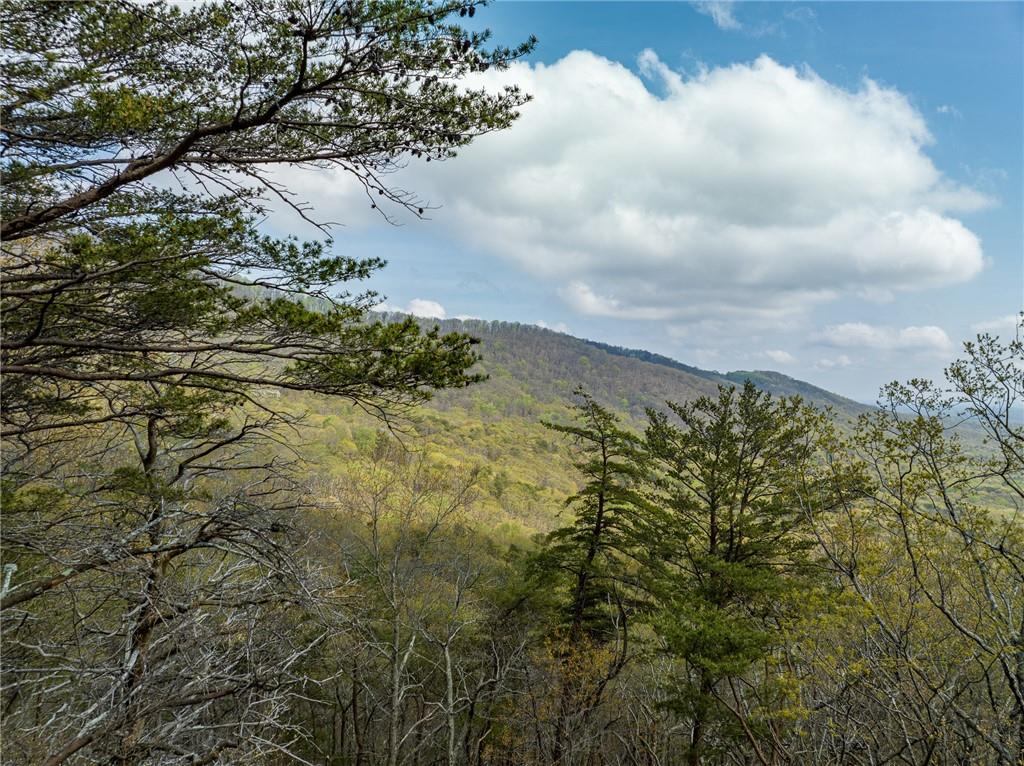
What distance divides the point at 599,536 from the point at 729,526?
3.14 m

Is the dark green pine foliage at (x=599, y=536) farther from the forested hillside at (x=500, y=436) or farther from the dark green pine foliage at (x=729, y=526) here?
the forested hillside at (x=500, y=436)

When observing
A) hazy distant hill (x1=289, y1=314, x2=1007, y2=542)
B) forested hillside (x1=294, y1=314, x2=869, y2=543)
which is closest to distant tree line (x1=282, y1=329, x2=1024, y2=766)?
forested hillside (x1=294, y1=314, x2=869, y2=543)

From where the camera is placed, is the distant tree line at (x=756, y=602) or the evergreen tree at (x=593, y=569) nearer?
the distant tree line at (x=756, y=602)

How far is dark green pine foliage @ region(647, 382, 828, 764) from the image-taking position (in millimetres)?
8672

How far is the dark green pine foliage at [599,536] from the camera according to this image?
38.4 ft

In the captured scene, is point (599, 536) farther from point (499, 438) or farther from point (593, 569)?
point (499, 438)

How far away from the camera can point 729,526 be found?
1198cm

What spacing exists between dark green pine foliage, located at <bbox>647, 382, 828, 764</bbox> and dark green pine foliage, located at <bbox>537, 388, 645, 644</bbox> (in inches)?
34.7

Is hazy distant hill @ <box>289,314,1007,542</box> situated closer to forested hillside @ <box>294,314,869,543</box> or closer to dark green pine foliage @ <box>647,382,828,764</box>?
forested hillside @ <box>294,314,869,543</box>

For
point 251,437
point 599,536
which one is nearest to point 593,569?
point 599,536

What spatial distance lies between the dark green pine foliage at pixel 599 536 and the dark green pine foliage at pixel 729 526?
0.88 m

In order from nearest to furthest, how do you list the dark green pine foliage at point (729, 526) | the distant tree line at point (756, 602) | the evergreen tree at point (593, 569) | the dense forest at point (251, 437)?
the dense forest at point (251, 437) → the distant tree line at point (756, 602) → the dark green pine foliage at point (729, 526) → the evergreen tree at point (593, 569)

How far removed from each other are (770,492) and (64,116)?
13.3 meters

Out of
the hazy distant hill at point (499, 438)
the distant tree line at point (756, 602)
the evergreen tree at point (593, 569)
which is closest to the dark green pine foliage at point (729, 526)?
the distant tree line at point (756, 602)
